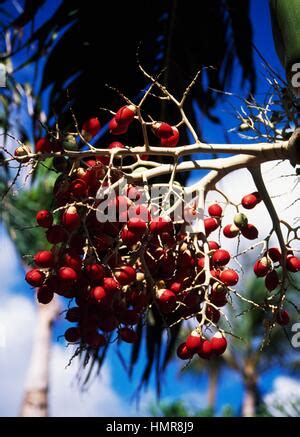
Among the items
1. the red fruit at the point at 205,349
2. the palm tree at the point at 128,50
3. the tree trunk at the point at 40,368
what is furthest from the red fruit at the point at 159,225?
the tree trunk at the point at 40,368

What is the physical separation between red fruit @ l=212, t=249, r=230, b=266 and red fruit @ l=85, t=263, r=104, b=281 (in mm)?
221

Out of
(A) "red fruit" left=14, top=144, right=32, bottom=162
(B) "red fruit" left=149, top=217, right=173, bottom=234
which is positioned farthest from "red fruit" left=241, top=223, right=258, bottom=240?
(A) "red fruit" left=14, top=144, right=32, bottom=162

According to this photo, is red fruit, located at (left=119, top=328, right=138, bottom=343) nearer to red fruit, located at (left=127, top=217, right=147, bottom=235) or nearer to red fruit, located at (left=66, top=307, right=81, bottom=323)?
red fruit, located at (left=66, top=307, right=81, bottom=323)

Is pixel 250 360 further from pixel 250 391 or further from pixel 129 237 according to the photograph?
pixel 129 237

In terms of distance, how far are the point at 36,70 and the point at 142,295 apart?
4.91ft

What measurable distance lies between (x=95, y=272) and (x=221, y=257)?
0.24 metres

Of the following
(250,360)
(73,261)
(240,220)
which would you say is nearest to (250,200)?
(240,220)

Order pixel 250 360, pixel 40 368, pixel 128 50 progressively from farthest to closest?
pixel 250 360 < pixel 40 368 < pixel 128 50

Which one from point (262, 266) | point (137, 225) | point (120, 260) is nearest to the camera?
point (137, 225)

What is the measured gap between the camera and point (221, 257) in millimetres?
1289

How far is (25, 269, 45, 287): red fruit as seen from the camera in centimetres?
124

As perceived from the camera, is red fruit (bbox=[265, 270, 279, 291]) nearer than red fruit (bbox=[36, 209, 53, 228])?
No

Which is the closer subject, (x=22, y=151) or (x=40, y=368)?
(x=22, y=151)

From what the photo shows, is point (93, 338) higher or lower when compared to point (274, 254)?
lower
